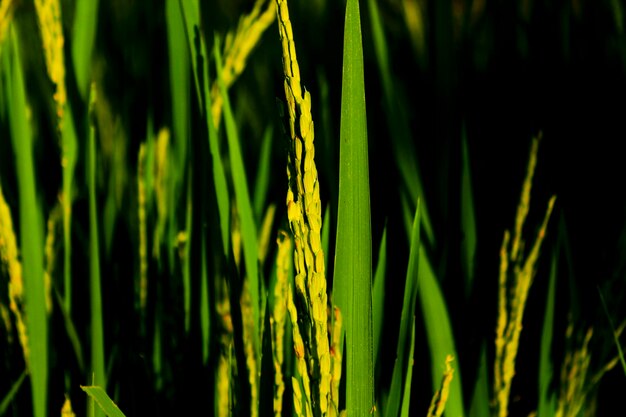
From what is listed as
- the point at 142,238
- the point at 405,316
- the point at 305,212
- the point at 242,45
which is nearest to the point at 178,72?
the point at 242,45

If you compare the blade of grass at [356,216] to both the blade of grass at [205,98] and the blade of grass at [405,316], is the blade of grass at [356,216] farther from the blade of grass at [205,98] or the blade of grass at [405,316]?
the blade of grass at [205,98]

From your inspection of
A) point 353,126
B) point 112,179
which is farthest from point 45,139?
point 353,126

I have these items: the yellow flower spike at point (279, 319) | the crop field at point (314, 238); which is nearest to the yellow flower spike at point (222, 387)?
the crop field at point (314, 238)

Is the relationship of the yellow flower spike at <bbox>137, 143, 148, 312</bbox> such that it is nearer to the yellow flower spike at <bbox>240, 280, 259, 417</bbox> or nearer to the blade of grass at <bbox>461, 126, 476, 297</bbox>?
the yellow flower spike at <bbox>240, 280, 259, 417</bbox>

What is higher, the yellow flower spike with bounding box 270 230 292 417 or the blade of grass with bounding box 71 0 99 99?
the blade of grass with bounding box 71 0 99 99

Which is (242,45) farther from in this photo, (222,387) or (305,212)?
(305,212)

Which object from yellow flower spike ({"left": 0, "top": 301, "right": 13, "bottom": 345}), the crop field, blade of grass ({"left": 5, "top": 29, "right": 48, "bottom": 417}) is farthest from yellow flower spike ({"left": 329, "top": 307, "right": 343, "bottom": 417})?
yellow flower spike ({"left": 0, "top": 301, "right": 13, "bottom": 345})

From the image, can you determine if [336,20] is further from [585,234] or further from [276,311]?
[276,311]
